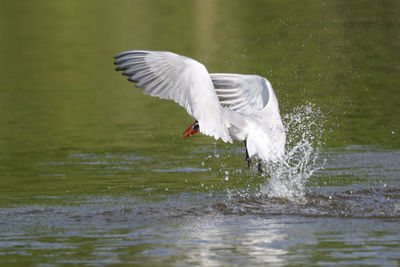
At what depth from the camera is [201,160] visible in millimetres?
11820

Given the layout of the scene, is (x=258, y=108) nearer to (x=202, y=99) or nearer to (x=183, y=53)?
(x=202, y=99)

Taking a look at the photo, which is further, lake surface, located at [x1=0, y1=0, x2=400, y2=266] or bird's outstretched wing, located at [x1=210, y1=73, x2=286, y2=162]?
bird's outstretched wing, located at [x1=210, y1=73, x2=286, y2=162]

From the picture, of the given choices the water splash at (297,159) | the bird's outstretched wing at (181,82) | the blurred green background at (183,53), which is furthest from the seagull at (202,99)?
the blurred green background at (183,53)

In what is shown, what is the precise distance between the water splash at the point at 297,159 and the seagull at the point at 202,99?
34 cm

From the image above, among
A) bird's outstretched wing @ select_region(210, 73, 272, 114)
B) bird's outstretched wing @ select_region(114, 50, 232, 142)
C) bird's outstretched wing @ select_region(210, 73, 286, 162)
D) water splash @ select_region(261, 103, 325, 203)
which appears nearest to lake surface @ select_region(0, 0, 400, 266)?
water splash @ select_region(261, 103, 325, 203)

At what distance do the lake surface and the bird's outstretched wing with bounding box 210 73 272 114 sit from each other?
31.3 inches

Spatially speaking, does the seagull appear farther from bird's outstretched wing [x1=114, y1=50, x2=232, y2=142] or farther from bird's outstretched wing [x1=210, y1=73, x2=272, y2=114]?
bird's outstretched wing [x1=210, y1=73, x2=272, y2=114]

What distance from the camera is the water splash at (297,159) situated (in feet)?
32.6

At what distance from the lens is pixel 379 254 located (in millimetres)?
7332

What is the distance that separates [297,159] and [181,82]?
2.63 m

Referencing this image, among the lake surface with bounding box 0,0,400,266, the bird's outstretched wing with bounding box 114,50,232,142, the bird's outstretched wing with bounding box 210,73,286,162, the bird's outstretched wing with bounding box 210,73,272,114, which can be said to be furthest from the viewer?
the bird's outstretched wing with bounding box 210,73,272,114

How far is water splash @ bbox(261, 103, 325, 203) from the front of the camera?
993cm

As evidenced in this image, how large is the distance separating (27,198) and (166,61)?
2.25m

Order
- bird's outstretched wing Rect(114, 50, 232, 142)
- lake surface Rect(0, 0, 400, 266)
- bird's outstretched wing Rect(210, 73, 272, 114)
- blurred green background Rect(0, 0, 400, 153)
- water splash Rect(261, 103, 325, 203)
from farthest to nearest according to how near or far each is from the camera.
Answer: blurred green background Rect(0, 0, 400, 153) < bird's outstretched wing Rect(210, 73, 272, 114) < water splash Rect(261, 103, 325, 203) < bird's outstretched wing Rect(114, 50, 232, 142) < lake surface Rect(0, 0, 400, 266)
